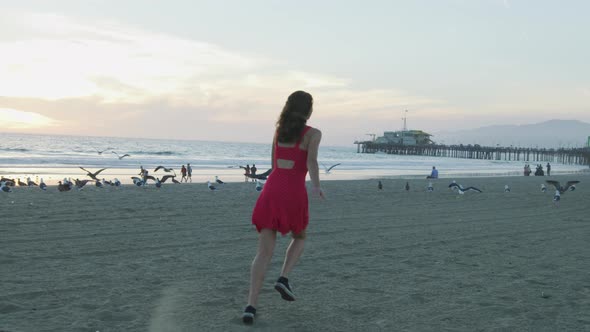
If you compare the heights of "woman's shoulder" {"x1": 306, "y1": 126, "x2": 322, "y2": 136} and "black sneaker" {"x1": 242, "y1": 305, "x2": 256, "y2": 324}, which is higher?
"woman's shoulder" {"x1": 306, "y1": 126, "x2": 322, "y2": 136}

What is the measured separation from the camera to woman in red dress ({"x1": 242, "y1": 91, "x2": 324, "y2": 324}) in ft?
13.0

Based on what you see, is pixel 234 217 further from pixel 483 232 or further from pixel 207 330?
pixel 207 330

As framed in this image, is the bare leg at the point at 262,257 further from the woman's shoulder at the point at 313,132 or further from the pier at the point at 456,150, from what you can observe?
the pier at the point at 456,150

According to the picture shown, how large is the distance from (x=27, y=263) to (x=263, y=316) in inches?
113

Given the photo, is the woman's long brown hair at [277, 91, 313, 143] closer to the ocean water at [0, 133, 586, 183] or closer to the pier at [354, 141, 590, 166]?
the ocean water at [0, 133, 586, 183]

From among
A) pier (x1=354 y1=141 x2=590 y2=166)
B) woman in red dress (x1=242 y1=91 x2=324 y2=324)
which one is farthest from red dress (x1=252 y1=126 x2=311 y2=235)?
pier (x1=354 y1=141 x2=590 y2=166)

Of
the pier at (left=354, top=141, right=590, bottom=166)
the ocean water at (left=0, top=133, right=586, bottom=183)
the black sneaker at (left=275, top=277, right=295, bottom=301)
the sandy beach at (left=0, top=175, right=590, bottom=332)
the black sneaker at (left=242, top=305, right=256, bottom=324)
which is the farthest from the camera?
the pier at (left=354, top=141, right=590, bottom=166)

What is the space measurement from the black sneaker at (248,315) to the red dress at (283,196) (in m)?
0.57

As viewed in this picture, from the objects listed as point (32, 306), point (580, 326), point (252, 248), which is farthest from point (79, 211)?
point (580, 326)

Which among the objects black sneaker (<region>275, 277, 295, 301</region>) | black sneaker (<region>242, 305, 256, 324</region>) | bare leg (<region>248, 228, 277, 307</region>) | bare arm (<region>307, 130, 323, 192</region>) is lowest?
black sneaker (<region>242, 305, 256, 324</region>)

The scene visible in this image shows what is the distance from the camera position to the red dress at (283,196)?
3.98 metres

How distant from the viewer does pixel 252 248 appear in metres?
6.98

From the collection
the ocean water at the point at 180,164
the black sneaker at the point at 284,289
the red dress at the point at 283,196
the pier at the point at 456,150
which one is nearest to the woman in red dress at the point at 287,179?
the red dress at the point at 283,196

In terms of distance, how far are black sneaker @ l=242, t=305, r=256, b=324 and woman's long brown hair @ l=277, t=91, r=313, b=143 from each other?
3.92 feet
